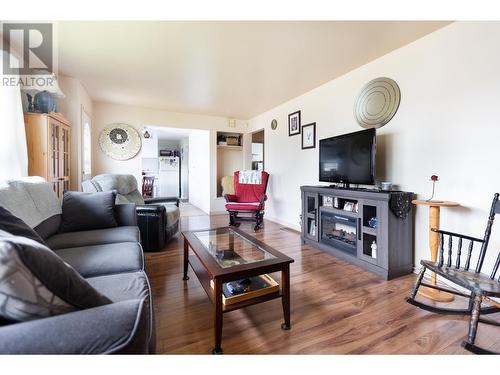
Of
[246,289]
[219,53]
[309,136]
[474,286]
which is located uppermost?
[219,53]

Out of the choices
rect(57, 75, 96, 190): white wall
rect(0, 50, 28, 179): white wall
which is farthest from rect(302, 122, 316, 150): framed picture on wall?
rect(0, 50, 28, 179): white wall

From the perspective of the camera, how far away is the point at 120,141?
14.0 ft

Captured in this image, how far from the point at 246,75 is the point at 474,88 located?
2275 millimetres

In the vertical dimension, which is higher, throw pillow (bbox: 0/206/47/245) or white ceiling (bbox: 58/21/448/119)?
white ceiling (bbox: 58/21/448/119)

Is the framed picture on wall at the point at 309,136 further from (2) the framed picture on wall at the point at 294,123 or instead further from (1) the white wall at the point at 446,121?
(1) the white wall at the point at 446,121

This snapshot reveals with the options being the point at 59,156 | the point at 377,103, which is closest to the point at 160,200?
the point at 59,156

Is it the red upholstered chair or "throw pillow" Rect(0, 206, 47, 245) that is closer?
"throw pillow" Rect(0, 206, 47, 245)

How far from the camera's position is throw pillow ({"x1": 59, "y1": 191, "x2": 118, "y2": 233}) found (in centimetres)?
207

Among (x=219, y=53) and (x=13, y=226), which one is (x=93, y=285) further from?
(x=219, y=53)

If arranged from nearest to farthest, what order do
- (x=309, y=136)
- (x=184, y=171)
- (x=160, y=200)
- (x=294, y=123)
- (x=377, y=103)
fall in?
(x=377, y=103) → (x=160, y=200) → (x=309, y=136) → (x=294, y=123) → (x=184, y=171)

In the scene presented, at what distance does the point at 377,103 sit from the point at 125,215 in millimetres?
2979

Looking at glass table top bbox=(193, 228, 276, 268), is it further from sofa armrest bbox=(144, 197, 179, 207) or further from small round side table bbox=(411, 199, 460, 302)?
sofa armrest bbox=(144, 197, 179, 207)

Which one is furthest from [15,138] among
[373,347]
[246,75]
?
[373,347]

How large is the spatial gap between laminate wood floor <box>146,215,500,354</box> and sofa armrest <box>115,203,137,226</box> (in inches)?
23.7
